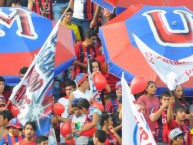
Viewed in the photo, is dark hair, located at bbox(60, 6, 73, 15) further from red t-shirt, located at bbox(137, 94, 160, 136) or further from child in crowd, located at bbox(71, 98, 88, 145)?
child in crowd, located at bbox(71, 98, 88, 145)

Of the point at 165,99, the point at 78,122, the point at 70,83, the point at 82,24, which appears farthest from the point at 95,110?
the point at 82,24

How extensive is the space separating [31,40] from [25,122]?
287 centimetres

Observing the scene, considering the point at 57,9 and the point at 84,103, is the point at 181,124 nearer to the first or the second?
the point at 84,103

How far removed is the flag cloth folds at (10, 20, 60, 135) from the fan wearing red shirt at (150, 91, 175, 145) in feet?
5.28

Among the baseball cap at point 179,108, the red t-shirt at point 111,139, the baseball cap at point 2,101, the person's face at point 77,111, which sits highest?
the baseball cap at point 179,108

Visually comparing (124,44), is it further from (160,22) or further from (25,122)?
(25,122)

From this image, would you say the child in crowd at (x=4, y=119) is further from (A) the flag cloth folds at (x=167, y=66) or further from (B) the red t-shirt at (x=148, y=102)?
(A) the flag cloth folds at (x=167, y=66)

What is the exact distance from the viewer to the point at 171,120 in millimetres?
13703

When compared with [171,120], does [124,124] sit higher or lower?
higher

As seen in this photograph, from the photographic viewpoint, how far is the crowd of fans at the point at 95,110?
13.2 m

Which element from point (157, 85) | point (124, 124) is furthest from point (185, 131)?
point (124, 124)

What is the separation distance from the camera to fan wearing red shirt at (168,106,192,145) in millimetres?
13688

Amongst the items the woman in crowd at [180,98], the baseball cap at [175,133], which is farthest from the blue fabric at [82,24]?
the baseball cap at [175,133]

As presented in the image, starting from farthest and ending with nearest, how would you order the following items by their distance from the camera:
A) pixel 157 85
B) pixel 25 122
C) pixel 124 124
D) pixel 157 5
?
1. pixel 157 5
2. pixel 157 85
3. pixel 25 122
4. pixel 124 124
